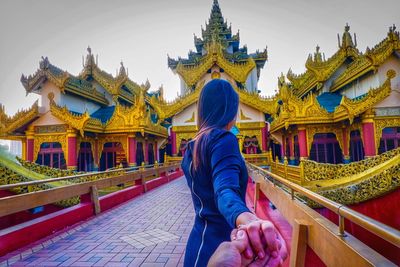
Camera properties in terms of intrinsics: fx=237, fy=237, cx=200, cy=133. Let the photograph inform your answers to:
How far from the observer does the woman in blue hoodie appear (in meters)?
1.00

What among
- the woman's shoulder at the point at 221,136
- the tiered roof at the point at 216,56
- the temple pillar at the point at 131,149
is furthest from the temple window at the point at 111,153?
the woman's shoulder at the point at 221,136

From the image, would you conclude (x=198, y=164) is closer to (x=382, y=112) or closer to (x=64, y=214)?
(x=64, y=214)

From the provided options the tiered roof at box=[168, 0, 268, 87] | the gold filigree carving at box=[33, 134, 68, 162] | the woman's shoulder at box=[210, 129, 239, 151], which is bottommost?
the woman's shoulder at box=[210, 129, 239, 151]

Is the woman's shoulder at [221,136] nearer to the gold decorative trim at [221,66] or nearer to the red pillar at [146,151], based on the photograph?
the red pillar at [146,151]

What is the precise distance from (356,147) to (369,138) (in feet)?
5.88

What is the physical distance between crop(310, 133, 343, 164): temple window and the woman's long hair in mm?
14941

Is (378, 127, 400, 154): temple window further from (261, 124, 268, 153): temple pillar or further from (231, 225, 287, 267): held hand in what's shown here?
(231, 225, 287, 267): held hand

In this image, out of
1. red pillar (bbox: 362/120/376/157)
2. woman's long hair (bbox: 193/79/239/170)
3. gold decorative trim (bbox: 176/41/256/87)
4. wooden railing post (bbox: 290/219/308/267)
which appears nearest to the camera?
woman's long hair (bbox: 193/79/239/170)

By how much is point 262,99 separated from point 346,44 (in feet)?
25.7

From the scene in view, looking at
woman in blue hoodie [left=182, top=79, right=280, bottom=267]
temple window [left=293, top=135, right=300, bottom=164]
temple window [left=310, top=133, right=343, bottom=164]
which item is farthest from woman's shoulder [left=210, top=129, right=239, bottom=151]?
temple window [left=293, top=135, right=300, bottom=164]

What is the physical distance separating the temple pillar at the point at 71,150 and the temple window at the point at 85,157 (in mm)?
1447

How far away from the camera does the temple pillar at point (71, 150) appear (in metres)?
13.1

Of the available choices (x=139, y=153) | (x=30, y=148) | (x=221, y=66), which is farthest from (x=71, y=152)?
(x=221, y=66)

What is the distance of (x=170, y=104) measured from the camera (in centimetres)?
1823
